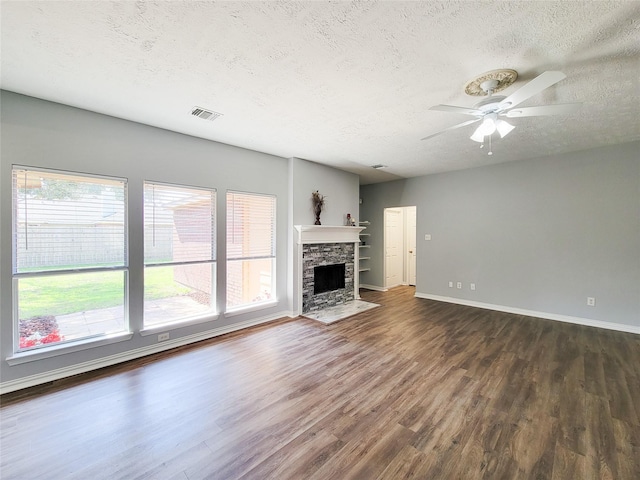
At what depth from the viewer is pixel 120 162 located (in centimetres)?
305

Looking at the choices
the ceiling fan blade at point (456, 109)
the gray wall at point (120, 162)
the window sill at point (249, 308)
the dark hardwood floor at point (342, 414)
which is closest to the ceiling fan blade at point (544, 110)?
the ceiling fan blade at point (456, 109)

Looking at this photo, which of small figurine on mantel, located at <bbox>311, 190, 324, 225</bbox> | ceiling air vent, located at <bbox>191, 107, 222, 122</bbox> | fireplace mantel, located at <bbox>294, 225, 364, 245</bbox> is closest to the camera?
ceiling air vent, located at <bbox>191, 107, 222, 122</bbox>

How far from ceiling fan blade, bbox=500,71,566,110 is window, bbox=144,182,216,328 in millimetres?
3562

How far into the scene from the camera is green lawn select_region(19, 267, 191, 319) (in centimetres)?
260

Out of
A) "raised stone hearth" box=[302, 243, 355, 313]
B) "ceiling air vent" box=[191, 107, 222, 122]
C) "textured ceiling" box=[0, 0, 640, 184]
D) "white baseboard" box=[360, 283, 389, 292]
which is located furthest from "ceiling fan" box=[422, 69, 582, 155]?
"white baseboard" box=[360, 283, 389, 292]

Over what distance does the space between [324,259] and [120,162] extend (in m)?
3.46

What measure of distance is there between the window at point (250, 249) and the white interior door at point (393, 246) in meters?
3.53

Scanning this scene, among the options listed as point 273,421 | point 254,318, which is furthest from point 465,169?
point 273,421

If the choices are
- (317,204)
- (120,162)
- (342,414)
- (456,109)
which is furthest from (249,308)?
(456,109)

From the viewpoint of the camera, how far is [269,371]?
9.36 ft

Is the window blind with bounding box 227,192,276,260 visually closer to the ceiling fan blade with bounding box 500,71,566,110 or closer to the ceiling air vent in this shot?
the ceiling air vent

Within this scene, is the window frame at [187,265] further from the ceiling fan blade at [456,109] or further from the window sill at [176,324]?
the ceiling fan blade at [456,109]

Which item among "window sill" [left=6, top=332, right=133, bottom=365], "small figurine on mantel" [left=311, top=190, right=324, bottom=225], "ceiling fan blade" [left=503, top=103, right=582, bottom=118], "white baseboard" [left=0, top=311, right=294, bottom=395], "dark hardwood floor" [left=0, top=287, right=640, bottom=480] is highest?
"ceiling fan blade" [left=503, top=103, right=582, bottom=118]

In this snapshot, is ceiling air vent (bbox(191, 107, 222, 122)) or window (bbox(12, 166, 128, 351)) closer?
window (bbox(12, 166, 128, 351))
